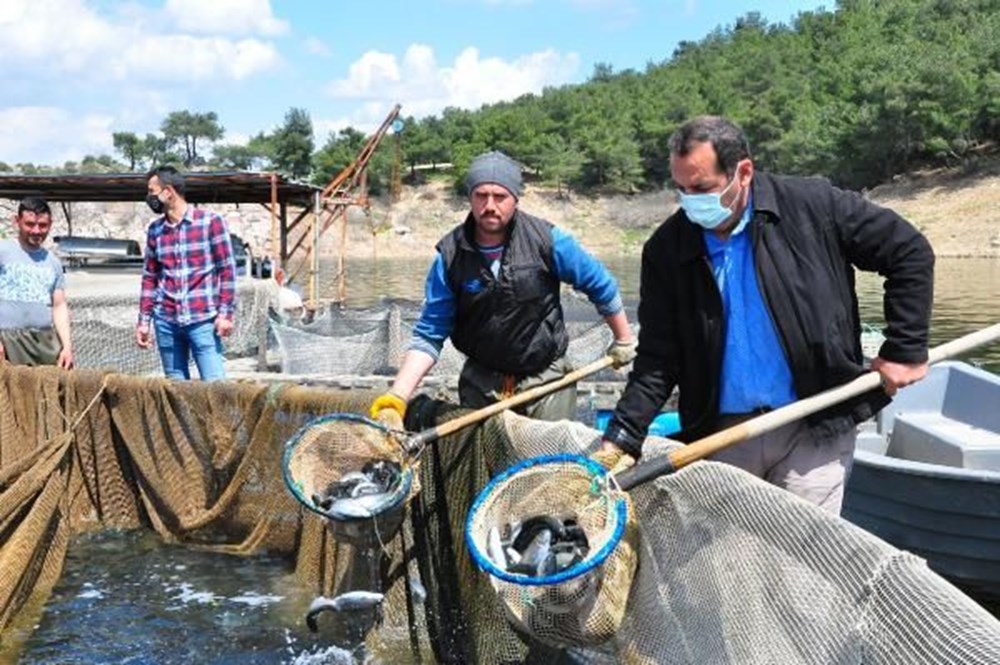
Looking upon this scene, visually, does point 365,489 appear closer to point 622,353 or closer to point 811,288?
point 622,353

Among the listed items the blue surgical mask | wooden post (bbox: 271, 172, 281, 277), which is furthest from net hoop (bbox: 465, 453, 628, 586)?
wooden post (bbox: 271, 172, 281, 277)

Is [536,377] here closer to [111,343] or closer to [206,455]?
[206,455]

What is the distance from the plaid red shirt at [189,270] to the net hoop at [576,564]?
172 inches

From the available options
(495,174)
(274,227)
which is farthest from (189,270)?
(274,227)

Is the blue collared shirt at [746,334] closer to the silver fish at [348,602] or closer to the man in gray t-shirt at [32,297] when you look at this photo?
the silver fish at [348,602]

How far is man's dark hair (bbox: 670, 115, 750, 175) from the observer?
130 inches

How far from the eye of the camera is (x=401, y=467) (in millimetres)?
4207

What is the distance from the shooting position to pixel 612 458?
3332 mm

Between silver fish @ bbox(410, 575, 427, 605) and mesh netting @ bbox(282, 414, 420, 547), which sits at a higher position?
mesh netting @ bbox(282, 414, 420, 547)

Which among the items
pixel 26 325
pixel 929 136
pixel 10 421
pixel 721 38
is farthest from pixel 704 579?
pixel 721 38

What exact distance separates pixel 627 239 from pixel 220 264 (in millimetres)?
63663

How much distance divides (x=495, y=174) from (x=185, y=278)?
3517mm

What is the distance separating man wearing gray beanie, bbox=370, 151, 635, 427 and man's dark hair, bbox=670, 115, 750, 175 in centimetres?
117

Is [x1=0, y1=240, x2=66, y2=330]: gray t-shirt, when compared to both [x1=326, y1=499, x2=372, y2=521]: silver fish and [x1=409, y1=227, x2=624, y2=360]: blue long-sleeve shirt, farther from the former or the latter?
[x1=326, y1=499, x2=372, y2=521]: silver fish
